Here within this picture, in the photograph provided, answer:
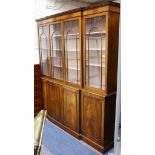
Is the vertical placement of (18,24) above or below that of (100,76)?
above

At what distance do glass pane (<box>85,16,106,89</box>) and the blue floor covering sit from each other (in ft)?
3.18

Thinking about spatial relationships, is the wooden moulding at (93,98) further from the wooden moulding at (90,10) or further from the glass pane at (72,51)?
the glass pane at (72,51)

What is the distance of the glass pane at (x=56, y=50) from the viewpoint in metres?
3.29

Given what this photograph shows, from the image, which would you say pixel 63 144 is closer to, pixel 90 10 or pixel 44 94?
pixel 44 94

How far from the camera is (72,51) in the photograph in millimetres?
3049

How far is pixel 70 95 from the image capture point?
298cm

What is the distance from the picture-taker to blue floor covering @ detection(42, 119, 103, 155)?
258 centimetres

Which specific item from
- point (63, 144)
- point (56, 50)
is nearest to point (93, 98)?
point (63, 144)

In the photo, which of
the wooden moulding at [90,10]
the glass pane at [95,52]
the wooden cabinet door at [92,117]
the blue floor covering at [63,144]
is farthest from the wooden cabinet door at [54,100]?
the wooden moulding at [90,10]
